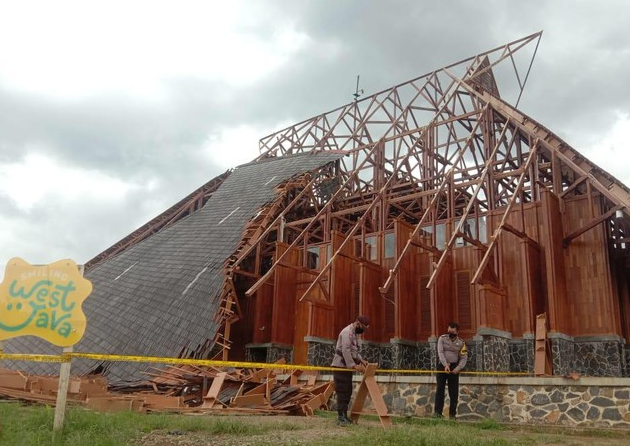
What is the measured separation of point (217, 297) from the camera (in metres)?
18.9

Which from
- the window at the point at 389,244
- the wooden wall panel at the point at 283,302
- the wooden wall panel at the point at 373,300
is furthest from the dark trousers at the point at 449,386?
the window at the point at 389,244

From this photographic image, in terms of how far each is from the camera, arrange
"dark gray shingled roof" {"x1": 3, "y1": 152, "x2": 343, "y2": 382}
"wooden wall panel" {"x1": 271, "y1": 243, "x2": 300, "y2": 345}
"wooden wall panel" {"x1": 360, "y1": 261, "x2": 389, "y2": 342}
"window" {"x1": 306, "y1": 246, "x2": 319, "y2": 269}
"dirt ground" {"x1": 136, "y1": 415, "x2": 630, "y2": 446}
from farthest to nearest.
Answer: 1. "window" {"x1": 306, "y1": 246, "x2": 319, "y2": 269}
2. "wooden wall panel" {"x1": 271, "y1": 243, "x2": 300, "y2": 345}
3. "wooden wall panel" {"x1": 360, "y1": 261, "x2": 389, "y2": 342}
4. "dark gray shingled roof" {"x1": 3, "y1": 152, "x2": 343, "y2": 382}
5. "dirt ground" {"x1": 136, "y1": 415, "x2": 630, "y2": 446}

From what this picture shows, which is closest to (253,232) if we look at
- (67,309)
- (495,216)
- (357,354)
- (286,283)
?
(286,283)

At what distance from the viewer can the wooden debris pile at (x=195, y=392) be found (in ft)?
35.4

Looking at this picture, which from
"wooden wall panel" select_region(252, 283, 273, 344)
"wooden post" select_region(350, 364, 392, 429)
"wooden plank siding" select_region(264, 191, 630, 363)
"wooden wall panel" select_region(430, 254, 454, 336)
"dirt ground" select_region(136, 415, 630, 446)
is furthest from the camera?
"wooden wall panel" select_region(252, 283, 273, 344)

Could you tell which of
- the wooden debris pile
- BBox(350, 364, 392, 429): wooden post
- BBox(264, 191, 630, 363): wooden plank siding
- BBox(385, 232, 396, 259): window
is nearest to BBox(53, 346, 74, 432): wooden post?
the wooden debris pile

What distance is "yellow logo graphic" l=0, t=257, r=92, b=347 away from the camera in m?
7.35

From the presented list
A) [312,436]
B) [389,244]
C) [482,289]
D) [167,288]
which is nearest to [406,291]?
[389,244]

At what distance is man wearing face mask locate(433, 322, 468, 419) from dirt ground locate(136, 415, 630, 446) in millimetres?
653

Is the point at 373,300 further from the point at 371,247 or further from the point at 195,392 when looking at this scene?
the point at 195,392

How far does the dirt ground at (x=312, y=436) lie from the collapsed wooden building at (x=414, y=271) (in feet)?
17.0

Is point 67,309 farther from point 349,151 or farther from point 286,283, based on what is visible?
point 349,151

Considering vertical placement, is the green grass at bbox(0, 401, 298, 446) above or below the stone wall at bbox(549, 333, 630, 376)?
below

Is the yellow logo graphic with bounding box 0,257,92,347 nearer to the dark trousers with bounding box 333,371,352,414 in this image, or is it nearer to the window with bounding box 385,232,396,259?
the dark trousers with bounding box 333,371,352,414
